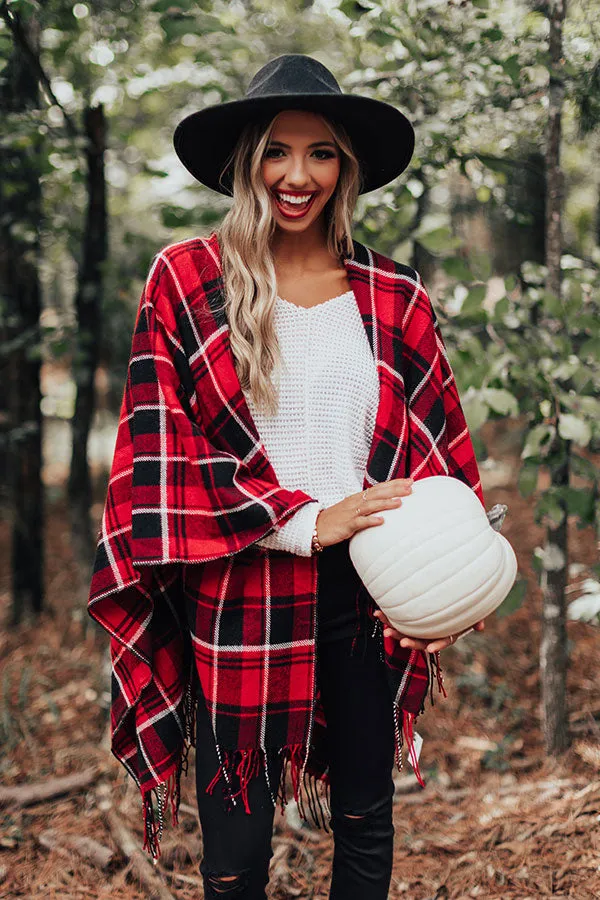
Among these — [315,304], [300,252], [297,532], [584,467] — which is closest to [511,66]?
[300,252]

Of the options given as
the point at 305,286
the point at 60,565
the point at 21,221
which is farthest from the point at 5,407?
the point at 305,286

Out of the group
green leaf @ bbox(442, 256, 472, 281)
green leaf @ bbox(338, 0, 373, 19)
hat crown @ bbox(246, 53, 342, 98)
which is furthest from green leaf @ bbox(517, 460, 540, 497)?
green leaf @ bbox(338, 0, 373, 19)

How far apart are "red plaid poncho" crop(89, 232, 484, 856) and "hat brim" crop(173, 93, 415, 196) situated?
0.69 ft

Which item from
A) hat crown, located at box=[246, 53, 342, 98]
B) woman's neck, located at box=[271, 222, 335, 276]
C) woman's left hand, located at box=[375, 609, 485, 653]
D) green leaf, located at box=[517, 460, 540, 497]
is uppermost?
hat crown, located at box=[246, 53, 342, 98]

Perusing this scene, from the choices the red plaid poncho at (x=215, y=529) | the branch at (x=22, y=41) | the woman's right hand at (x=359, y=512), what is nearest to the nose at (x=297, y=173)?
the red plaid poncho at (x=215, y=529)

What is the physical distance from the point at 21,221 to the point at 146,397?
2.31 m

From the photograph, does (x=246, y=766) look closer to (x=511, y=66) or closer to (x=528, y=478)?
(x=528, y=478)

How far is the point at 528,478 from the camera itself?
240cm

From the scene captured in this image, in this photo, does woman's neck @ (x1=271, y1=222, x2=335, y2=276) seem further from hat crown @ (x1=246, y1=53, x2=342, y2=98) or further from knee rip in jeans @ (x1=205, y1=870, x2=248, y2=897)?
knee rip in jeans @ (x1=205, y1=870, x2=248, y2=897)

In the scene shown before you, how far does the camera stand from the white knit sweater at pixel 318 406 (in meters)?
1.77

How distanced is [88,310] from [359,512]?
2.53 m

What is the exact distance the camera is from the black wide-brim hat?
1.71m

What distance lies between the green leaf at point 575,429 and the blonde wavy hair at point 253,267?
931mm

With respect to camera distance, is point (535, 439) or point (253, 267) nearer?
point (253, 267)
